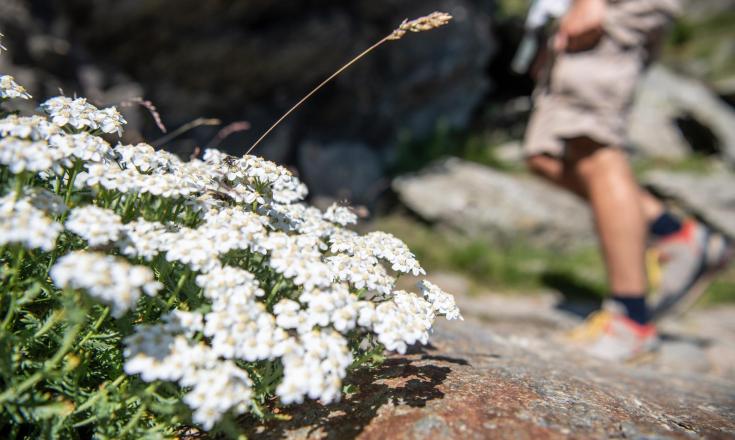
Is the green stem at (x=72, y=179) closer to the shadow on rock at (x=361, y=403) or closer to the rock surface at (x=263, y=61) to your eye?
the shadow on rock at (x=361, y=403)

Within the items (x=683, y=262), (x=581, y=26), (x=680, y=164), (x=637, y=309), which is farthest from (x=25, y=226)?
(x=680, y=164)

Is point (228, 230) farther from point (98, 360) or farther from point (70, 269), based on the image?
point (98, 360)

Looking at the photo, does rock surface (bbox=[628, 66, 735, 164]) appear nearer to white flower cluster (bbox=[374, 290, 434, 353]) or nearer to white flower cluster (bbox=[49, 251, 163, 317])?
white flower cluster (bbox=[374, 290, 434, 353])

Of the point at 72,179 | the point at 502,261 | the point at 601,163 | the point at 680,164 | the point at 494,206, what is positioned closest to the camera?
the point at 72,179

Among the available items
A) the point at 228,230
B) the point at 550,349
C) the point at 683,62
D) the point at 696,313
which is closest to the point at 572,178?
the point at 550,349

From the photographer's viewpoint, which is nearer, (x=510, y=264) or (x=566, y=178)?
(x=566, y=178)

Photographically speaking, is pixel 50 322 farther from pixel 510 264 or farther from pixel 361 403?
pixel 510 264

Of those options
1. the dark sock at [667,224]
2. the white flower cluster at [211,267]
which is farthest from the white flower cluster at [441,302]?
the dark sock at [667,224]
